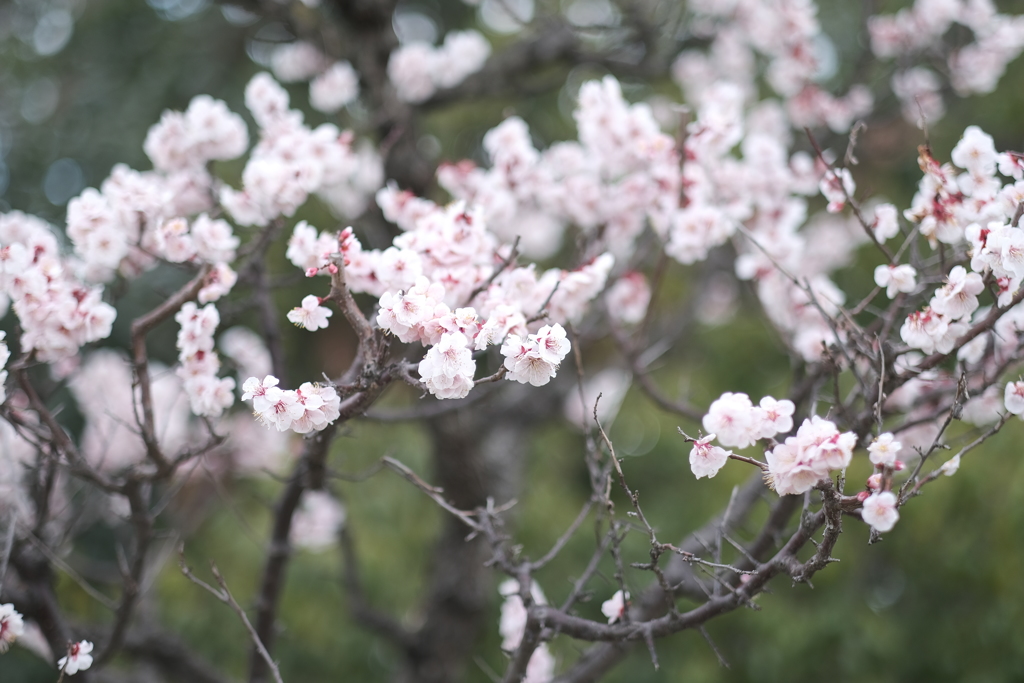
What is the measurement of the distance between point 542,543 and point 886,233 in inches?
93.5

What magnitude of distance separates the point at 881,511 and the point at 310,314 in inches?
35.8

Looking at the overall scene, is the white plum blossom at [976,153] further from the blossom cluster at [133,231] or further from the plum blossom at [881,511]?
the blossom cluster at [133,231]

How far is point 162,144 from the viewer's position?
1772mm

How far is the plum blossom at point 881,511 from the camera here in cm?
89

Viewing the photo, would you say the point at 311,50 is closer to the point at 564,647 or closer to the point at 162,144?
the point at 162,144

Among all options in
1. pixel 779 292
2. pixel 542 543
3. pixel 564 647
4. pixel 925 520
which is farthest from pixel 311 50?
pixel 925 520

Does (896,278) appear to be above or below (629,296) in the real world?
above

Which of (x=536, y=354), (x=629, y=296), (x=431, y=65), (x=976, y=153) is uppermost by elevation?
(x=976, y=153)

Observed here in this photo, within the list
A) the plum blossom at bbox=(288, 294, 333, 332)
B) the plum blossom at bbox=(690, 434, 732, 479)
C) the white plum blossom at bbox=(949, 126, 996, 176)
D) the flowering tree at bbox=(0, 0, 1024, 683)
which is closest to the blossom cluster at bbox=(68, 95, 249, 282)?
the flowering tree at bbox=(0, 0, 1024, 683)

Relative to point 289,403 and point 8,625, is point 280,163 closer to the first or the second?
point 289,403

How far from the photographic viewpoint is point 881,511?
90 centimetres

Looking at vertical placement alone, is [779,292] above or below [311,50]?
below

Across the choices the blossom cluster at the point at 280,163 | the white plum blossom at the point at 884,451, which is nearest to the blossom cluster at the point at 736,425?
the white plum blossom at the point at 884,451

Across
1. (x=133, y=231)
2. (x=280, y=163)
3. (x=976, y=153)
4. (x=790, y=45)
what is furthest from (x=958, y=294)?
(x=790, y=45)
